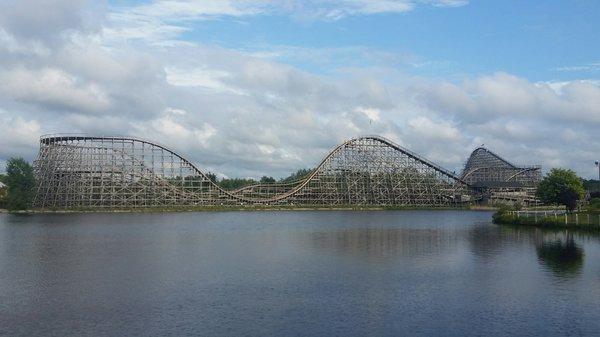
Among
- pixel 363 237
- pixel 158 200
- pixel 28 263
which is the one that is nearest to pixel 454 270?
pixel 363 237

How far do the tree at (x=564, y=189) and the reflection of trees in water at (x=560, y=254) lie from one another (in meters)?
11.3

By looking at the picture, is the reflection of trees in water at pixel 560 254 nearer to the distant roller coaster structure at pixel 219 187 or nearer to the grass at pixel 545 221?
the grass at pixel 545 221

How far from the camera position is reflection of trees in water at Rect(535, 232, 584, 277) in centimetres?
2436

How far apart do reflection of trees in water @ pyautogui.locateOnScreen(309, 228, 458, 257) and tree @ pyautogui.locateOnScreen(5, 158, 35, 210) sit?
133 ft

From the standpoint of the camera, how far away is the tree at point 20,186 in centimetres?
6812

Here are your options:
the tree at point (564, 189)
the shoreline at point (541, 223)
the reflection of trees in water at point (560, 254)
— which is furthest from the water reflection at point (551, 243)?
the tree at point (564, 189)

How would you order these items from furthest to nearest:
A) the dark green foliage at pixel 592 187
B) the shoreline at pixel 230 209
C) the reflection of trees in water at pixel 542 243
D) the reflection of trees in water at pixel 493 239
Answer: the dark green foliage at pixel 592 187
the shoreline at pixel 230 209
the reflection of trees in water at pixel 493 239
the reflection of trees in water at pixel 542 243

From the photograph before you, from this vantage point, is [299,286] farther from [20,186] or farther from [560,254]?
[20,186]

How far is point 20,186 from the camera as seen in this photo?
225ft

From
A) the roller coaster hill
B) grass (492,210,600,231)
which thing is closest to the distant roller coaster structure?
the roller coaster hill

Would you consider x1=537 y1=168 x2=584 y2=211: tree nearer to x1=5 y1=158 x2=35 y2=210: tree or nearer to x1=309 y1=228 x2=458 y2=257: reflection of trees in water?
x1=309 y1=228 x2=458 y2=257: reflection of trees in water

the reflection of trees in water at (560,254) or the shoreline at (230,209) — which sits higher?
the shoreline at (230,209)

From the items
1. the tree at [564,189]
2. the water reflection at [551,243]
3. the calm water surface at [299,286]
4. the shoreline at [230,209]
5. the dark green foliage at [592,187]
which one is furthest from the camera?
the dark green foliage at [592,187]

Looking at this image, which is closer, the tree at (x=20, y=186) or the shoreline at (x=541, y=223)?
Result: the shoreline at (x=541, y=223)
